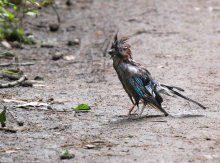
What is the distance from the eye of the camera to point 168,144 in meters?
5.87

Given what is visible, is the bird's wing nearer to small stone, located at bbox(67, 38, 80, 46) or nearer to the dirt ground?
the dirt ground

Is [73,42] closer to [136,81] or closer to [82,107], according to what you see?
[82,107]

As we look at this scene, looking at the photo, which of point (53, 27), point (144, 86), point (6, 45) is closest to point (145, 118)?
point (144, 86)

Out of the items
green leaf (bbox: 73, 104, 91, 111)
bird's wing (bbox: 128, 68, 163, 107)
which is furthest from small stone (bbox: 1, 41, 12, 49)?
bird's wing (bbox: 128, 68, 163, 107)

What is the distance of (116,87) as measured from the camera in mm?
8578

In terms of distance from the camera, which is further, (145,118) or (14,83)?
(14,83)

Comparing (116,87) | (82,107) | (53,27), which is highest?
(82,107)

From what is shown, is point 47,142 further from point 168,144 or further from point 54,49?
point 54,49

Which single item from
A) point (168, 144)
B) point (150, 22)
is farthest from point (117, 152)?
point (150, 22)

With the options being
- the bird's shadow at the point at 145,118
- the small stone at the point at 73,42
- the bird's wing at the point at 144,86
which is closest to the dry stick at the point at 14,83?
the bird's shadow at the point at 145,118

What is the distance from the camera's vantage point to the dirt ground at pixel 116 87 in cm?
582

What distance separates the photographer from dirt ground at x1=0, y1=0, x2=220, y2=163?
5820 millimetres

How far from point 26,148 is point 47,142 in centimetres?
25

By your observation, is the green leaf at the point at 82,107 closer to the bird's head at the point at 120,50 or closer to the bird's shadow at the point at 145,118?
the bird's shadow at the point at 145,118
